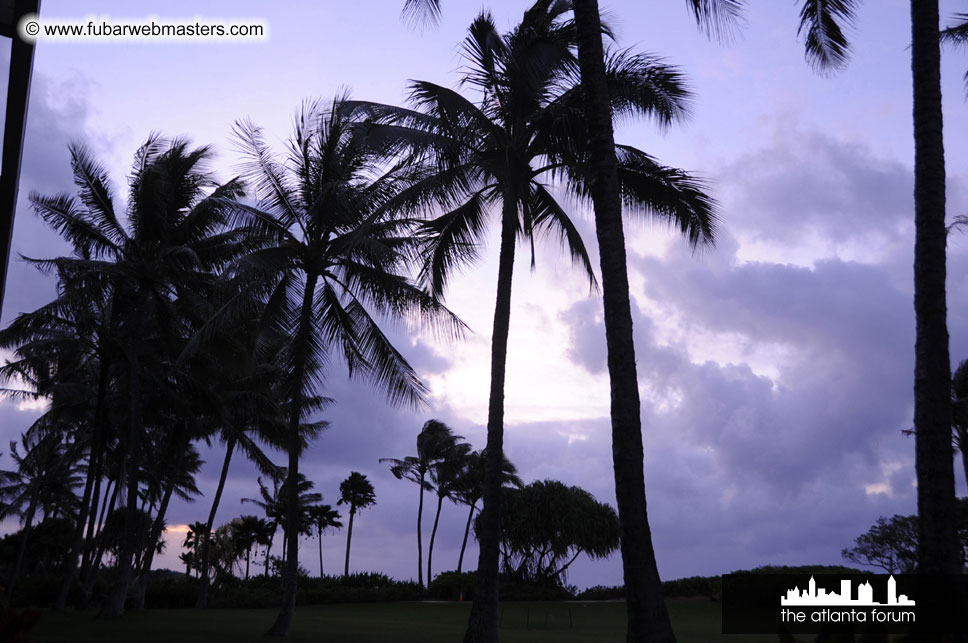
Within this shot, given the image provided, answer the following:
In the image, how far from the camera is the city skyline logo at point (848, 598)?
29.0ft

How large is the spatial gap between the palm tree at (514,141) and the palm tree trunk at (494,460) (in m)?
0.02

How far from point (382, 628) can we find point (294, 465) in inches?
281

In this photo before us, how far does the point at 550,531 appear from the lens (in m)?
51.6

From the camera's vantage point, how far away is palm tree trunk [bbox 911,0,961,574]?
878 cm

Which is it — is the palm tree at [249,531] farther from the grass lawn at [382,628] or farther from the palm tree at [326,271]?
the palm tree at [326,271]

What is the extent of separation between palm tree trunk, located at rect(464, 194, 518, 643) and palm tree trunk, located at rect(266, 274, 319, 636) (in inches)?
246

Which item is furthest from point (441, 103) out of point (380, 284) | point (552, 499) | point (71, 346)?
point (552, 499)

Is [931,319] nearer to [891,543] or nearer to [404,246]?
[404,246]

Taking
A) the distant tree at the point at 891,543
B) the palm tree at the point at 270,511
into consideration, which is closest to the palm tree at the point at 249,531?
the palm tree at the point at 270,511

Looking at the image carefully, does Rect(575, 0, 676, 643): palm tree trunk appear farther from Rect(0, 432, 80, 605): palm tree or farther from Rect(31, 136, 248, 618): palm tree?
Rect(0, 432, 80, 605): palm tree

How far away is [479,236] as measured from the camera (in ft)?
64.1

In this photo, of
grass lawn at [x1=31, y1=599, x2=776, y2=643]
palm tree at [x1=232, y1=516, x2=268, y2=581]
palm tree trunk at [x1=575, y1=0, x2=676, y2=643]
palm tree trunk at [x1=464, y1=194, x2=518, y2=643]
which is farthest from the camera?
palm tree at [x1=232, y1=516, x2=268, y2=581]

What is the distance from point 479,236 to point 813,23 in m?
8.45

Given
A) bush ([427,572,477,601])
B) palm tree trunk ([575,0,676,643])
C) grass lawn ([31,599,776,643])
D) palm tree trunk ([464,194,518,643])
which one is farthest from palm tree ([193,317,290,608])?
palm tree trunk ([575,0,676,643])
